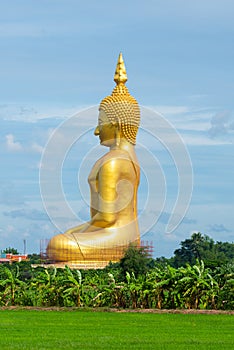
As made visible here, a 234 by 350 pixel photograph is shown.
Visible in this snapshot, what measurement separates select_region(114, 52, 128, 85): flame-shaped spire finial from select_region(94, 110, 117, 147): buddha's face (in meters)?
2.52

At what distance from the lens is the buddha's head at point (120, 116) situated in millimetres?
44188

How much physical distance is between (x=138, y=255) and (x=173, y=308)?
13837mm

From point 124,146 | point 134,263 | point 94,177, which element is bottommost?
point 134,263

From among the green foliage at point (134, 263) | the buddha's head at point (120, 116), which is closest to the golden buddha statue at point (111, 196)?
the buddha's head at point (120, 116)

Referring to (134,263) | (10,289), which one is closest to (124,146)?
(134,263)

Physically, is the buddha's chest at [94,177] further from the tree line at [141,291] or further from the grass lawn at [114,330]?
the grass lawn at [114,330]

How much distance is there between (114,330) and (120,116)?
30706mm

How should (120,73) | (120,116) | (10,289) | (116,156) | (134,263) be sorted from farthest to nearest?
(120,73), (120,116), (116,156), (134,263), (10,289)

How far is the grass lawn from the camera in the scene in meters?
12.3

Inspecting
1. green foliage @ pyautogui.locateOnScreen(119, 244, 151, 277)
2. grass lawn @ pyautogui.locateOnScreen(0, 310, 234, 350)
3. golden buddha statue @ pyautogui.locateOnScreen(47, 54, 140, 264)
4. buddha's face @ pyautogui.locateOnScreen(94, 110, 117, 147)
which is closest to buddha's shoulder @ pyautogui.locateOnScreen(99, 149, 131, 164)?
golden buddha statue @ pyautogui.locateOnScreen(47, 54, 140, 264)

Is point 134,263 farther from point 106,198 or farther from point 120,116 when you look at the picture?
point 120,116

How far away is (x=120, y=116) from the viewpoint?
44188 millimetres

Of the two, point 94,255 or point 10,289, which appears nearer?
point 10,289

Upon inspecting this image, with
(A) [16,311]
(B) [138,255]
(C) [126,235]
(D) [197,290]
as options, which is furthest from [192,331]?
(C) [126,235]
